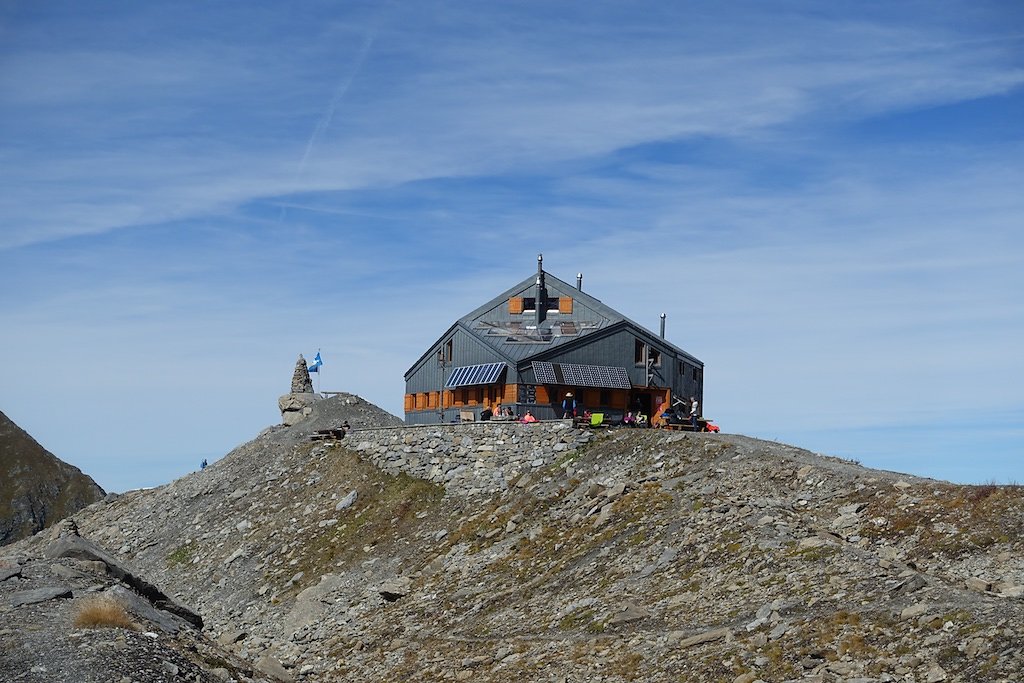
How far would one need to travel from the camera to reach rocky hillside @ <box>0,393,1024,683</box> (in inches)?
1120

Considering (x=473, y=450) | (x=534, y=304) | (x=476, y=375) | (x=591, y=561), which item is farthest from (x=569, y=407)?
(x=591, y=561)

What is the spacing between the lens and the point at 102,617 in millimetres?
28484

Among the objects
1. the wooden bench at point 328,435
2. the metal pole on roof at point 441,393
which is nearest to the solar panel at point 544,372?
the metal pole on roof at point 441,393

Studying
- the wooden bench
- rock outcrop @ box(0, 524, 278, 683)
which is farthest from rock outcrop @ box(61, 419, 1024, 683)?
rock outcrop @ box(0, 524, 278, 683)

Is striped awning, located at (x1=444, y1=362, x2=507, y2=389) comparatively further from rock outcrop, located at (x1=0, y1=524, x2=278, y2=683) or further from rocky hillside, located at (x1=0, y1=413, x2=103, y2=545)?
rocky hillside, located at (x1=0, y1=413, x2=103, y2=545)

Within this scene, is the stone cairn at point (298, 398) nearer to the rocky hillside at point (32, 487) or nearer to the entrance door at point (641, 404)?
the entrance door at point (641, 404)

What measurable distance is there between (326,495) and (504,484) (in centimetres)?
981

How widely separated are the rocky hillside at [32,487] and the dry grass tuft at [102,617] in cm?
9033

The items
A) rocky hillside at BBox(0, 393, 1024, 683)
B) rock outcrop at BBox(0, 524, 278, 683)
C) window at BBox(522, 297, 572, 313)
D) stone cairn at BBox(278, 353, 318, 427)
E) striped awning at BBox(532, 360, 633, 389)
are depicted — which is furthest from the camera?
stone cairn at BBox(278, 353, 318, 427)

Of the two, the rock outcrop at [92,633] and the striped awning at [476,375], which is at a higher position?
the striped awning at [476,375]

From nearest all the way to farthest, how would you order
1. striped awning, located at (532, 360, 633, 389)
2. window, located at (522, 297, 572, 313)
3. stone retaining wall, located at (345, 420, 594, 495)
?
stone retaining wall, located at (345, 420, 594, 495), striped awning, located at (532, 360, 633, 389), window, located at (522, 297, 572, 313)

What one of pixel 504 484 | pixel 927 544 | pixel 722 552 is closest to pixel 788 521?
pixel 722 552

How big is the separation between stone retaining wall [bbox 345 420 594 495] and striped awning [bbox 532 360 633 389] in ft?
17.3

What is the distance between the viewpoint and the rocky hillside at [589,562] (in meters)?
28.5
